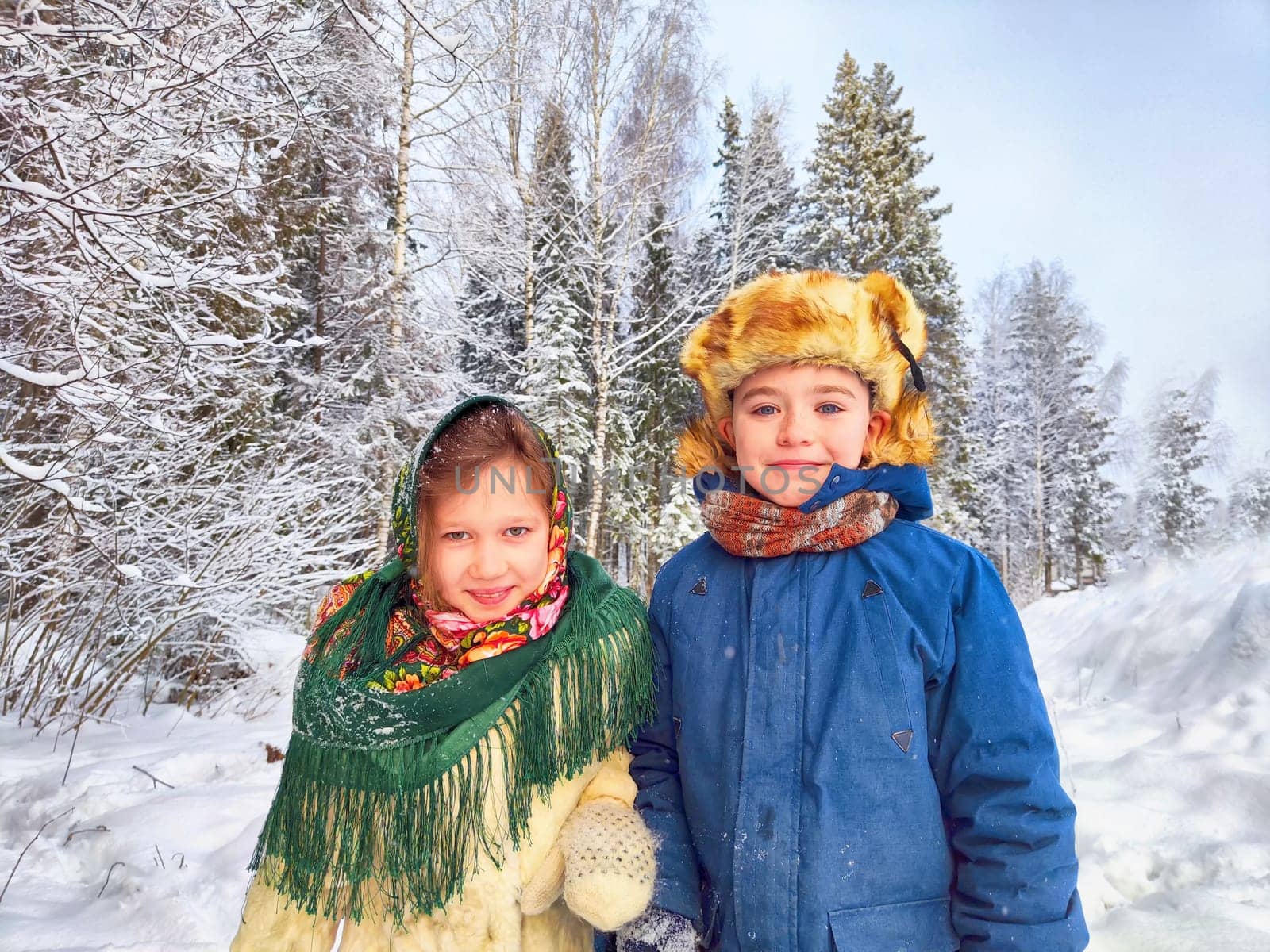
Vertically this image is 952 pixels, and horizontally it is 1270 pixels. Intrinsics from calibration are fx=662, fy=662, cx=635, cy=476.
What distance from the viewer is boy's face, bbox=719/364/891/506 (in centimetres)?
156

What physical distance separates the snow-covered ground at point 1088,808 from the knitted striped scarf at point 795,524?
76.4 inches

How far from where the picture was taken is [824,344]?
1.61 meters

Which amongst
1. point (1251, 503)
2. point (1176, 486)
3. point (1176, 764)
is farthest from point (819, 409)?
point (1251, 503)

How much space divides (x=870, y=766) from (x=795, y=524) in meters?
0.53

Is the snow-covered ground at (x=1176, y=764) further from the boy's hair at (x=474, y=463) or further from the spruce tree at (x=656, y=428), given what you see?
the spruce tree at (x=656, y=428)

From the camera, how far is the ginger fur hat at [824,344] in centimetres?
163

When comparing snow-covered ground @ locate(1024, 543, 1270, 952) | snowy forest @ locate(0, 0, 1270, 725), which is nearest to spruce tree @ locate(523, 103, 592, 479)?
snowy forest @ locate(0, 0, 1270, 725)

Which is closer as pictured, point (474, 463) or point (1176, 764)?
point (474, 463)

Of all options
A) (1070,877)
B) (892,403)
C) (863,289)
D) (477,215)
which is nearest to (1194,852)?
(1070,877)

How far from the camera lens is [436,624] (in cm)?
162

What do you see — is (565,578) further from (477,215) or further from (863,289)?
(477,215)

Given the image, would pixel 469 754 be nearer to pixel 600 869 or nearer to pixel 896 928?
pixel 600 869

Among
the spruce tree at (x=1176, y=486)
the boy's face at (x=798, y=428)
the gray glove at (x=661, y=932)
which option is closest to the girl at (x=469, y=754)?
the gray glove at (x=661, y=932)

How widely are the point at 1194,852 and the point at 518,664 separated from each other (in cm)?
297
